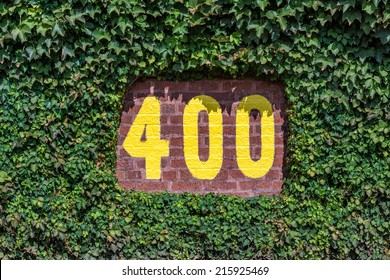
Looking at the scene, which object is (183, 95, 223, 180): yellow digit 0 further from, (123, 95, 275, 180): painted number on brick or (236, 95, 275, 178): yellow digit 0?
(236, 95, 275, 178): yellow digit 0

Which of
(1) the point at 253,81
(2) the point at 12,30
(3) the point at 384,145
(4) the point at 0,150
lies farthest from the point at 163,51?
(3) the point at 384,145

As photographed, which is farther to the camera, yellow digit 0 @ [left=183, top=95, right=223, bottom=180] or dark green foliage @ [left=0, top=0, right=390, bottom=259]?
yellow digit 0 @ [left=183, top=95, right=223, bottom=180]

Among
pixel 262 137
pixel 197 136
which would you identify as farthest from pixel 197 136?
pixel 262 137

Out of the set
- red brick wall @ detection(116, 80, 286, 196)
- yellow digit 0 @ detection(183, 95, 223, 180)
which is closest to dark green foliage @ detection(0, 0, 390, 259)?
red brick wall @ detection(116, 80, 286, 196)

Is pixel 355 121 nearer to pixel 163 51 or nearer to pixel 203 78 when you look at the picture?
pixel 203 78

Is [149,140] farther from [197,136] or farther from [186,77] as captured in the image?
[186,77]

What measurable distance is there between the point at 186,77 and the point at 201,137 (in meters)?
0.50

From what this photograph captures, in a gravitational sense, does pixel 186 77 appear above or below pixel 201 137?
above

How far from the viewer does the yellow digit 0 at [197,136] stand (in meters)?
4.94

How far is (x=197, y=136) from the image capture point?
16.3 feet

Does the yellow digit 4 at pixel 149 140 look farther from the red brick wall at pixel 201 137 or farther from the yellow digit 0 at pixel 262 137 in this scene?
the yellow digit 0 at pixel 262 137

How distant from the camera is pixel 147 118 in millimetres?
4945

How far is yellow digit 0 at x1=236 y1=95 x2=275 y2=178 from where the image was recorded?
4.94 meters

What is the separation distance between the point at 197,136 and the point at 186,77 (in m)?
0.48
